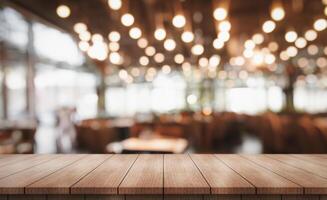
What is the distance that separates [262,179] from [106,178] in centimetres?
76

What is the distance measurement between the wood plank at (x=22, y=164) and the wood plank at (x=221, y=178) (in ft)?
3.27

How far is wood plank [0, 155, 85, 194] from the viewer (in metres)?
1.40

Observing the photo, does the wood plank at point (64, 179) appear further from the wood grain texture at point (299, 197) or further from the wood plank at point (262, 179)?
the wood grain texture at point (299, 197)

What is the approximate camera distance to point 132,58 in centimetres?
→ 1488

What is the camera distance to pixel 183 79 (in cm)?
1805

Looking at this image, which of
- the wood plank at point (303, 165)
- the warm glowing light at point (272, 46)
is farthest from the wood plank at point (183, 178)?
the warm glowing light at point (272, 46)

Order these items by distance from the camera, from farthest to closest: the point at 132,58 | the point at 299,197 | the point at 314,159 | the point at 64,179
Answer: the point at 132,58 → the point at 314,159 → the point at 64,179 → the point at 299,197

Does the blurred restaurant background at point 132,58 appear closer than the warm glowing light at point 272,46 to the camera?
Yes

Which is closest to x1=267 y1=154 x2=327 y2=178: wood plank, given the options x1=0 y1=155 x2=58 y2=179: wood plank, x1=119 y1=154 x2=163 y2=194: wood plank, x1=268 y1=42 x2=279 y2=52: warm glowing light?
x1=119 y1=154 x2=163 y2=194: wood plank

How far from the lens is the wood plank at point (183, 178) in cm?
137

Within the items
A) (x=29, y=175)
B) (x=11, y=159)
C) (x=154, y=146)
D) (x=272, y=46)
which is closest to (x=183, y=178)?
(x=29, y=175)

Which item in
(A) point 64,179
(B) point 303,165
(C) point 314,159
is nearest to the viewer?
(A) point 64,179

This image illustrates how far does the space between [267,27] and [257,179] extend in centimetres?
448

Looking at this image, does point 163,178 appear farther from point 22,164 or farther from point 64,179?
point 22,164
